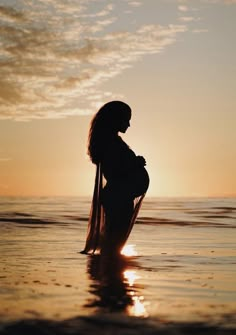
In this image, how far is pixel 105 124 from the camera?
7410mm

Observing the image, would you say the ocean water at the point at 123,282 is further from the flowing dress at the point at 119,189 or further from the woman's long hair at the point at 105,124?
the woman's long hair at the point at 105,124

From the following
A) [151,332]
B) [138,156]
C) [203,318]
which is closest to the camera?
[151,332]

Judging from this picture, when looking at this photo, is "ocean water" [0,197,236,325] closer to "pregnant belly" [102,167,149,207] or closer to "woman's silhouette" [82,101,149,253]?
"woman's silhouette" [82,101,149,253]

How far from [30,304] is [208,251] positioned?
5.30m

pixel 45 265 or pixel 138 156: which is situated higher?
pixel 138 156

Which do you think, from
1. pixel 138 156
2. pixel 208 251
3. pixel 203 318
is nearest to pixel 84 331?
pixel 203 318

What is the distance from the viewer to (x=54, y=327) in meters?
3.35

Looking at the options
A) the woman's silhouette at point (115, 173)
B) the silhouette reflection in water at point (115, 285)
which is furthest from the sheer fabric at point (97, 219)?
the silhouette reflection in water at point (115, 285)

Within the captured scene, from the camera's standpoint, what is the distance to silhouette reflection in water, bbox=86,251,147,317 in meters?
4.02

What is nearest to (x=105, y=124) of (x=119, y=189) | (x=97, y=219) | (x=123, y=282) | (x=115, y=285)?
(x=119, y=189)

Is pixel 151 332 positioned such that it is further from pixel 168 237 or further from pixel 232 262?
pixel 168 237

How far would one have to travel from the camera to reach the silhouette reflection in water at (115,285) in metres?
4.02

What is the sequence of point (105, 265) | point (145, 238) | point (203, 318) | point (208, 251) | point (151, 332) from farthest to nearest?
point (145, 238)
point (208, 251)
point (105, 265)
point (203, 318)
point (151, 332)

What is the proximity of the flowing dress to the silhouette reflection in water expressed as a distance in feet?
1.23
